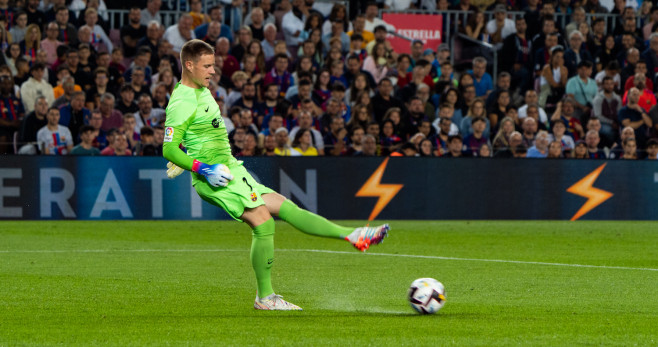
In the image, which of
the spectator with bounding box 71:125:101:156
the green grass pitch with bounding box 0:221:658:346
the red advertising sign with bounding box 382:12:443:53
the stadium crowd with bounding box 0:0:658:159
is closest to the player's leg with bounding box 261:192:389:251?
the green grass pitch with bounding box 0:221:658:346

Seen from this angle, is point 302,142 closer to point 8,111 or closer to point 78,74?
point 78,74

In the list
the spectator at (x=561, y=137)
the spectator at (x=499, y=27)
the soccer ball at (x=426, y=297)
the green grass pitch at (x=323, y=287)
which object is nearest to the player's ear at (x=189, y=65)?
the green grass pitch at (x=323, y=287)

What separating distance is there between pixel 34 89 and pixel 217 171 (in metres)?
13.1

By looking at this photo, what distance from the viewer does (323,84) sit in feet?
72.9

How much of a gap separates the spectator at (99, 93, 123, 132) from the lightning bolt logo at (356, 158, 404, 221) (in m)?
4.44

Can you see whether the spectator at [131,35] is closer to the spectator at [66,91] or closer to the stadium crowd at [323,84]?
the stadium crowd at [323,84]

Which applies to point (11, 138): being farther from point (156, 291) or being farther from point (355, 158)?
point (156, 291)

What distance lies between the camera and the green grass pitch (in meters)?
7.61

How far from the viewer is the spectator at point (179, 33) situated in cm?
2245

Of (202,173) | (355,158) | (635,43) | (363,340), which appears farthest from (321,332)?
(635,43)

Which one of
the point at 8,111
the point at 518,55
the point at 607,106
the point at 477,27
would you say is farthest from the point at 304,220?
the point at 477,27

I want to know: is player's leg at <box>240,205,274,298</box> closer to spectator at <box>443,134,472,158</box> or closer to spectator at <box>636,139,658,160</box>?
spectator at <box>443,134,472,158</box>

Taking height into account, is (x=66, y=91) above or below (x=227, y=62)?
below

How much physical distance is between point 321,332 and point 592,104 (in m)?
17.1
